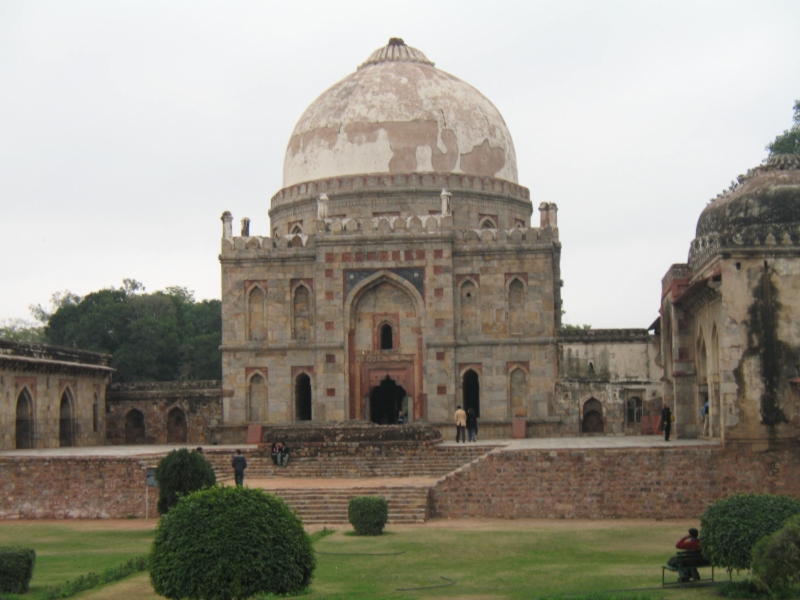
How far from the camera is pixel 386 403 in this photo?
36.5 meters

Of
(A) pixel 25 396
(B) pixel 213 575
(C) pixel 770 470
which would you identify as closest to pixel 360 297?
(A) pixel 25 396

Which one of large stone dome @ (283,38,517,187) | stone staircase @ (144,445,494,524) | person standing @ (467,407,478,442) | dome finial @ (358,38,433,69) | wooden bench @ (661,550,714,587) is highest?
dome finial @ (358,38,433,69)

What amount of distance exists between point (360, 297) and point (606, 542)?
14825 mm

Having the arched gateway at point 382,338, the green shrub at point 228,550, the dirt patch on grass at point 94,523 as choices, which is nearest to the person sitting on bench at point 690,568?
the green shrub at point 228,550

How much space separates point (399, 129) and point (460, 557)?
20.0m

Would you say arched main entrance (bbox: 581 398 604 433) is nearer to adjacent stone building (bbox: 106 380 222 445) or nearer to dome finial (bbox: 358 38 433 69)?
adjacent stone building (bbox: 106 380 222 445)

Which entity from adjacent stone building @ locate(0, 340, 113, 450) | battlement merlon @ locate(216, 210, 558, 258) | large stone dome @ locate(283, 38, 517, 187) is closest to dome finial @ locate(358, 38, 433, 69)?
large stone dome @ locate(283, 38, 517, 187)

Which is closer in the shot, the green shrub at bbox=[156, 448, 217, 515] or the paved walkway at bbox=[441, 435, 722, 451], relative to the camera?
the green shrub at bbox=[156, 448, 217, 515]

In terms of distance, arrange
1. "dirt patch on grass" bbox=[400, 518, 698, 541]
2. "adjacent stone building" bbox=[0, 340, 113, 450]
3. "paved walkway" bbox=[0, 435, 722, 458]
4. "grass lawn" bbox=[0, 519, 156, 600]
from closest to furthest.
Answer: "grass lawn" bbox=[0, 519, 156, 600] → "dirt patch on grass" bbox=[400, 518, 698, 541] → "paved walkway" bbox=[0, 435, 722, 458] → "adjacent stone building" bbox=[0, 340, 113, 450]

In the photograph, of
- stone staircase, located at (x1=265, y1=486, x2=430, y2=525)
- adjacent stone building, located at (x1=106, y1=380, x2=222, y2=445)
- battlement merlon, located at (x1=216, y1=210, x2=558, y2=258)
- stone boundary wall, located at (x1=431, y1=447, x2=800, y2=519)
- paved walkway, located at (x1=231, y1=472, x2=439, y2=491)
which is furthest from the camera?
adjacent stone building, located at (x1=106, y1=380, x2=222, y2=445)

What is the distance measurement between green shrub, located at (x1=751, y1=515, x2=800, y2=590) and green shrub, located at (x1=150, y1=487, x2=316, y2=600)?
Answer: 5.19 metres

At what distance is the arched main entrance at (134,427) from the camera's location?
39219mm

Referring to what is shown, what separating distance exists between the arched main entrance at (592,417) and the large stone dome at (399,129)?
319 inches

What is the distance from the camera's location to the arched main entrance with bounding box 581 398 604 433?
109ft
